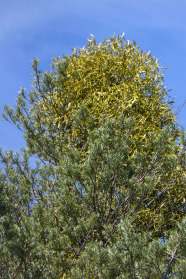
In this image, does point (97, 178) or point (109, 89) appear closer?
point (97, 178)

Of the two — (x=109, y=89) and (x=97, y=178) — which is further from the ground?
(x=109, y=89)

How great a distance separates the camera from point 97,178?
21.1 ft

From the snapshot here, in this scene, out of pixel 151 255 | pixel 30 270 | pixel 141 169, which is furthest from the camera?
pixel 141 169

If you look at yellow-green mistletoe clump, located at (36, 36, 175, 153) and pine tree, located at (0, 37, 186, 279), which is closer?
pine tree, located at (0, 37, 186, 279)

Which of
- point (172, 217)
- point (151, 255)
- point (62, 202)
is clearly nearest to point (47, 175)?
point (62, 202)

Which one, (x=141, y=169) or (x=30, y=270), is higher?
(x=141, y=169)

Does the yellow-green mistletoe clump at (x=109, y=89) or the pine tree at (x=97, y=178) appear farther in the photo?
the yellow-green mistletoe clump at (x=109, y=89)

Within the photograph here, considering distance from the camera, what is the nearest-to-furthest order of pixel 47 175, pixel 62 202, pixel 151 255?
pixel 151 255 < pixel 62 202 < pixel 47 175

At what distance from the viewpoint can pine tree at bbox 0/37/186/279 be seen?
4.93 meters

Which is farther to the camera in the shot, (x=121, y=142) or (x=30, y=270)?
(x=121, y=142)

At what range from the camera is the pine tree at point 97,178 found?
493 centimetres

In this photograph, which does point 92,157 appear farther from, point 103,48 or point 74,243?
point 103,48

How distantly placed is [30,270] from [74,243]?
160 cm

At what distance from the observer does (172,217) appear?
24.3ft
